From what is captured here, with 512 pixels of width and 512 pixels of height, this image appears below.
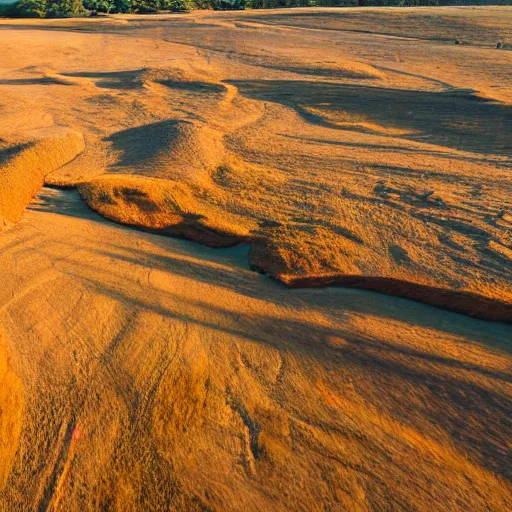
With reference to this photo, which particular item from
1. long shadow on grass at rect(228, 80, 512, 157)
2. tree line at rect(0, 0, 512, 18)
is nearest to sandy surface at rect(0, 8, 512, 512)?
long shadow on grass at rect(228, 80, 512, 157)

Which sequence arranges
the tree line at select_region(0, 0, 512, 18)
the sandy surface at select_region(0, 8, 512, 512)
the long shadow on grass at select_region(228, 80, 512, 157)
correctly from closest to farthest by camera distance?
the sandy surface at select_region(0, 8, 512, 512) < the long shadow on grass at select_region(228, 80, 512, 157) < the tree line at select_region(0, 0, 512, 18)

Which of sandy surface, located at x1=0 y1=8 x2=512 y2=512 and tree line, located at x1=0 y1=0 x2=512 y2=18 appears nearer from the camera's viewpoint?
sandy surface, located at x1=0 y1=8 x2=512 y2=512

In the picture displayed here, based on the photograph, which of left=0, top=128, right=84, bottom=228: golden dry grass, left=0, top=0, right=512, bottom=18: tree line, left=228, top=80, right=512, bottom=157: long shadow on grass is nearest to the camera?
left=0, top=128, right=84, bottom=228: golden dry grass

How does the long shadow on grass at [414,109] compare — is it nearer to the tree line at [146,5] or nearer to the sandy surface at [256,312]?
the sandy surface at [256,312]

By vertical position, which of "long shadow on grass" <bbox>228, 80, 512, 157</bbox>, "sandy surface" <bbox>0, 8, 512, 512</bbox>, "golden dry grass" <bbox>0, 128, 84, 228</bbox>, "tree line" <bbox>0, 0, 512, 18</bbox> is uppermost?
"golden dry grass" <bbox>0, 128, 84, 228</bbox>

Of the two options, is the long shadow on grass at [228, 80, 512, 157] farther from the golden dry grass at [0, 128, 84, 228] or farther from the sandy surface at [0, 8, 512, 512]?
the golden dry grass at [0, 128, 84, 228]

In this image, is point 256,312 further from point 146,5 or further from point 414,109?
point 146,5

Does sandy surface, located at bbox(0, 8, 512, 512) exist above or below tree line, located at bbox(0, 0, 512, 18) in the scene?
above

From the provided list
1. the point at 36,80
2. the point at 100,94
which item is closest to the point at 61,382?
the point at 100,94
